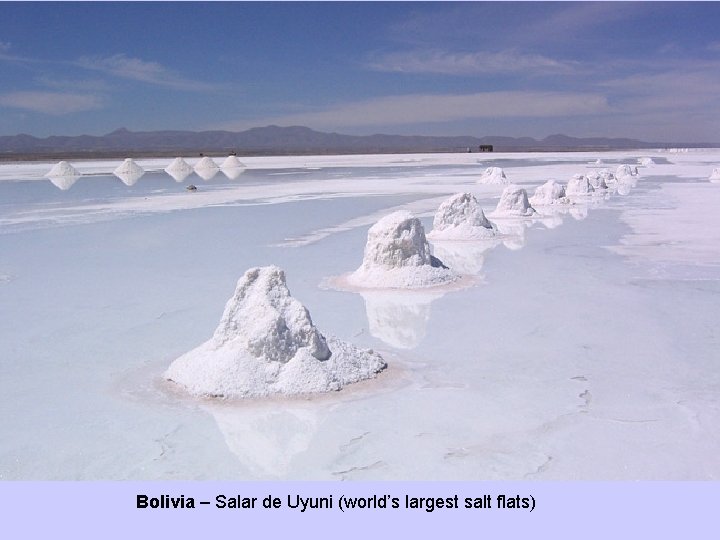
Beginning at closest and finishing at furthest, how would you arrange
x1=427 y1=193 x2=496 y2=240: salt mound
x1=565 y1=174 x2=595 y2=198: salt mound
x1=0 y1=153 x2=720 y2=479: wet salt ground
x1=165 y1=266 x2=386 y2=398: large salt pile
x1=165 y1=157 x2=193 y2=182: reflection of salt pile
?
x1=0 y1=153 x2=720 y2=479: wet salt ground, x1=165 y1=266 x2=386 y2=398: large salt pile, x1=427 y1=193 x2=496 y2=240: salt mound, x1=565 y1=174 x2=595 y2=198: salt mound, x1=165 y1=157 x2=193 y2=182: reflection of salt pile

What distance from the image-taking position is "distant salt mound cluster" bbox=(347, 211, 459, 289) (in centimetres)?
738

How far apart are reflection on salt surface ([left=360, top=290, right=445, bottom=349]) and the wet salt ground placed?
3cm

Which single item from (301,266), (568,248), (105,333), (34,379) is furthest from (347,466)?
(568,248)

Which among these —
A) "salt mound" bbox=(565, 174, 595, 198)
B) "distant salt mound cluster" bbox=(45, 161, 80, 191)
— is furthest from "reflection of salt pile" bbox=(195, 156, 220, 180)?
"salt mound" bbox=(565, 174, 595, 198)

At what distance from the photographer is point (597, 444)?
147 inches

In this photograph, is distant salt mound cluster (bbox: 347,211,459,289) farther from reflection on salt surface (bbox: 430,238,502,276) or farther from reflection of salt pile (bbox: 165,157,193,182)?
reflection of salt pile (bbox: 165,157,193,182)

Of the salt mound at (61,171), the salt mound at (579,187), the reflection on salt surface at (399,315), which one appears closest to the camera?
the reflection on salt surface at (399,315)

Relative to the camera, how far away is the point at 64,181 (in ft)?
94.4

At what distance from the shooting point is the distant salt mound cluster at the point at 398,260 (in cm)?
738

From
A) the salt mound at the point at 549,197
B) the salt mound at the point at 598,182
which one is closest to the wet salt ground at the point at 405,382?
the salt mound at the point at 549,197

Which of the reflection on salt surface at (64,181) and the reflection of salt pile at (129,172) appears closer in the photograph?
the reflection on salt surface at (64,181)

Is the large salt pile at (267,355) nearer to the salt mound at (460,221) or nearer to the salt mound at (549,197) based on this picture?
the salt mound at (460,221)

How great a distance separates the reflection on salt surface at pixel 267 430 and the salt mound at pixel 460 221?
6676 millimetres

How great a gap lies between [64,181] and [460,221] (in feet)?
72.9
